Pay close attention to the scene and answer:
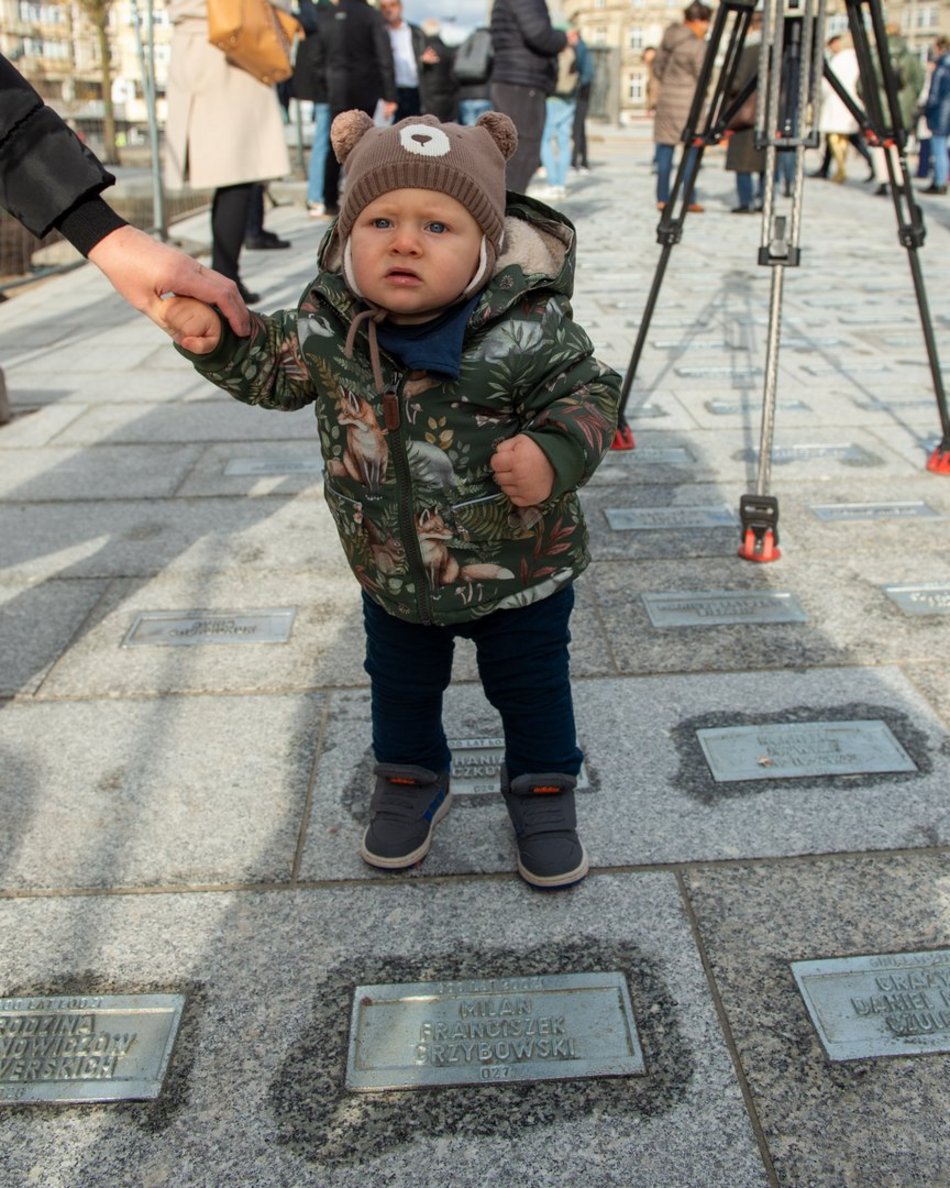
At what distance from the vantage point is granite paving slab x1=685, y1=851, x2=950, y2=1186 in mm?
1619

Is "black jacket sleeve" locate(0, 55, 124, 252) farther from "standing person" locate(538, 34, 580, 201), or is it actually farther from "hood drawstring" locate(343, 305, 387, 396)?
"standing person" locate(538, 34, 580, 201)

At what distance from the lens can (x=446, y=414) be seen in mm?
1891

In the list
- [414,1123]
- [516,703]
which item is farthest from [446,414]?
[414,1123]

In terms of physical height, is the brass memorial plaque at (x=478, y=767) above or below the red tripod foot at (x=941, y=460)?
below

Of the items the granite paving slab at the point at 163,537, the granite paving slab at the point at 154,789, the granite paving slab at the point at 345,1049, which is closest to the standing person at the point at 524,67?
the granite paving slab at the point at 163,537

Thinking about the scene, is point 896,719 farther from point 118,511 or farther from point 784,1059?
point 118,511

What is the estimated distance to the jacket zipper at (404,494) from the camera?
6.19 feet

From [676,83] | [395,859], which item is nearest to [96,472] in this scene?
[395,859]

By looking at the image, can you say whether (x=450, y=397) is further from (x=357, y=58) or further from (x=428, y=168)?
(x=357, y=58)

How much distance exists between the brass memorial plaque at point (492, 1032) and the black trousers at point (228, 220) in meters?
5.59

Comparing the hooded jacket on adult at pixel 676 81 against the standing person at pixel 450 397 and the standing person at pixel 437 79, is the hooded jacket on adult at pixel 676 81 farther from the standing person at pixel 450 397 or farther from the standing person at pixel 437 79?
the standing person at pixel 450 397

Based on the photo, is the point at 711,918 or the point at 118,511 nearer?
the point at 711,918

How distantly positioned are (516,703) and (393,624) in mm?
270

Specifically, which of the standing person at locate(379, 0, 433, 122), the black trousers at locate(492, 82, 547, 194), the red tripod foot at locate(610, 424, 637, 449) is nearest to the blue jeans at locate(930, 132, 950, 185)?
the standing person at locate(379, 0, 433, 122)
